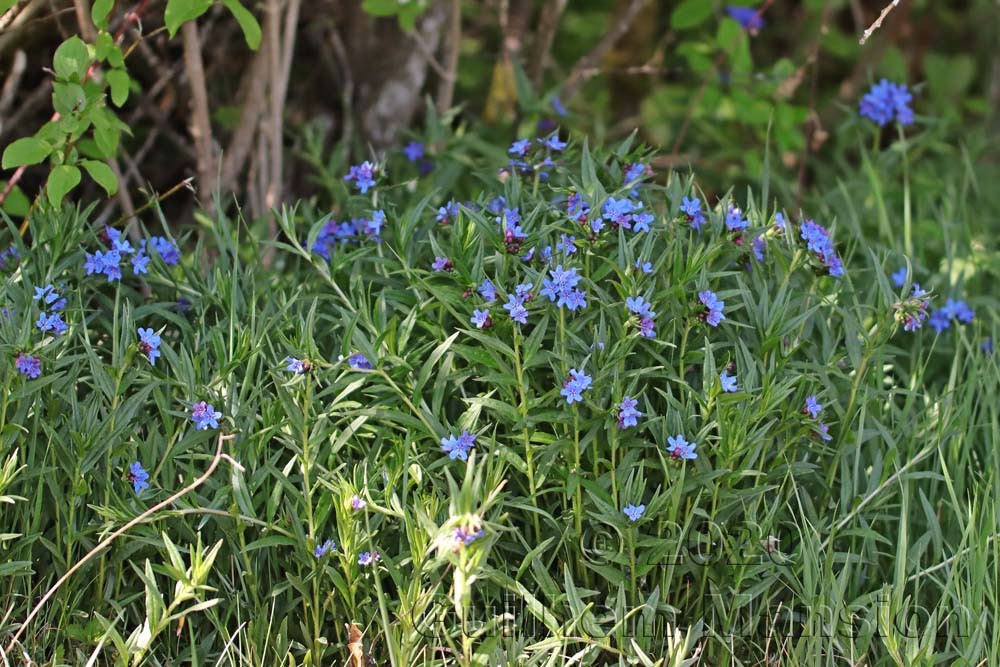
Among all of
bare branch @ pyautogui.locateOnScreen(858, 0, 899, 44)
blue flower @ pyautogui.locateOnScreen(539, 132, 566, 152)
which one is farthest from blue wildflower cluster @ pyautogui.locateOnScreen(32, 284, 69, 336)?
bare branch @ pyautogui.locateOnScreen(858, 0, 899, 44)

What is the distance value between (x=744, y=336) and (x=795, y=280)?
0.83 ft

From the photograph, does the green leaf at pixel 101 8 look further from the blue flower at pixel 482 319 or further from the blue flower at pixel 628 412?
the blue flower at pixel 628 412

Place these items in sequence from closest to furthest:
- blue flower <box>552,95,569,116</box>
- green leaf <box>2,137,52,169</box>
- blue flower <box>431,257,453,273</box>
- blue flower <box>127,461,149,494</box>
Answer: blue flower <box>127,461,149,494</box> < blue flower <box>431,257,453,273</box> < green leaf <box>2,137,52,169</box> < blue flower <box>552,95,569,116</box>

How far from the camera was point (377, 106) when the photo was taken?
12.8 feet

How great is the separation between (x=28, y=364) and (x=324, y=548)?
2.10 feet

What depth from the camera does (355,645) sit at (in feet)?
6.83

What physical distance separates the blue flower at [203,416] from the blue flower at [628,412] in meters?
0.76

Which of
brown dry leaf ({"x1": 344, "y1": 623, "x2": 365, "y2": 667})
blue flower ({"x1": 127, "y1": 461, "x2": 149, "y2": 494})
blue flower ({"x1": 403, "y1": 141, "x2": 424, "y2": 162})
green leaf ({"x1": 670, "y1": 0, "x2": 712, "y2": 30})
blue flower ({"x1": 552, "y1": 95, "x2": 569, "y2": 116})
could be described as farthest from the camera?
green leaf ({"x1": 670, "y1": 0, "x2": 712, "y2": 30})

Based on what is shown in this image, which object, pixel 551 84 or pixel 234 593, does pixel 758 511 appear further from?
pixel 551 84

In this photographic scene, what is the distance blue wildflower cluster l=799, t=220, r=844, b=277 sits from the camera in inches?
94.0

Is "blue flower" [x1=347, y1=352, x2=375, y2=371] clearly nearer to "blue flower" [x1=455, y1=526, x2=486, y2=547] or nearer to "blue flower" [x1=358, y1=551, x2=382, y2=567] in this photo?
"blue flower" [x1=358, y1=551, x2=382, y2=567]

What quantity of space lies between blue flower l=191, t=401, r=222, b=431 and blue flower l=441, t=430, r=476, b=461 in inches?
17.0

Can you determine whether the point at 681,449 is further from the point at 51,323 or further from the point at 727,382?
the point at 51,323

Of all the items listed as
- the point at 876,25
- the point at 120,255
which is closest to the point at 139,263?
the point at 120,255
